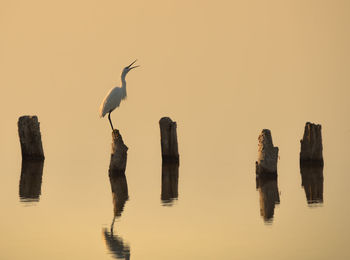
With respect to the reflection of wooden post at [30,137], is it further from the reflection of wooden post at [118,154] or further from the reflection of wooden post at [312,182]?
the reflection of wooden post at [312,182]

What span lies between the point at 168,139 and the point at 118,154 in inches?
153

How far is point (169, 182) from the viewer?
1188 inches

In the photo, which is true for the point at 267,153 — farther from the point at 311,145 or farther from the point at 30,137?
the point at 30,137

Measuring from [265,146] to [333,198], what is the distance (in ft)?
11.3

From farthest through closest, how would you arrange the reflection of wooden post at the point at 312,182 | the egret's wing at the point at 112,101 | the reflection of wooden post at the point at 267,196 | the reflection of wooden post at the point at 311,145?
the egret's wing at the point at 112,101 → the reflection of wooden post at the point at 311,145 → the reflection of wooden post at the point at 312,182 → the reflection of wooden post at the point at 267,196

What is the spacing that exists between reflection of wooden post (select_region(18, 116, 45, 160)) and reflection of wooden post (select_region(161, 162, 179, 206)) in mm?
4013

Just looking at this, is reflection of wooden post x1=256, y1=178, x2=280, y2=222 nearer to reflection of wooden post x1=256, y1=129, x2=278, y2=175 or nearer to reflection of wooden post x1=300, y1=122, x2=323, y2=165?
reflection of wooden post x1=256, y1=129, x2=278, y2=175

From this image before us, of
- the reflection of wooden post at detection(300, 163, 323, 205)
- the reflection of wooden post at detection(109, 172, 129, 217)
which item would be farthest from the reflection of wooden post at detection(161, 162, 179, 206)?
the reflection of wooden post at detection(300, 163, 323, 205)

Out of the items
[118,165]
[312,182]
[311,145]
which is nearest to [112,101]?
[118,165]

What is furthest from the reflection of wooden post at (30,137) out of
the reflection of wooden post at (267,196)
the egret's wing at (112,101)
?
the reflection of wooden post at (267,196)

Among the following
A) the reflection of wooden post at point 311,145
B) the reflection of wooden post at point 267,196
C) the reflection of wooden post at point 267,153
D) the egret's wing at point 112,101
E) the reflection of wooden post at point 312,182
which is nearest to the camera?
the reflection of wooden post at point 267,196

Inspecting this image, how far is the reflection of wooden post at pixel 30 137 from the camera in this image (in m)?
35.6

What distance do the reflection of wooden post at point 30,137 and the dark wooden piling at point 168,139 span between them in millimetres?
3889

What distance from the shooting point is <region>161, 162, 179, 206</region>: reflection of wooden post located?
2708 centimetres
